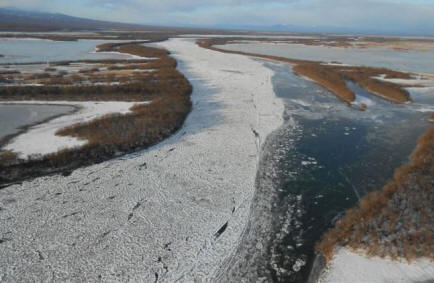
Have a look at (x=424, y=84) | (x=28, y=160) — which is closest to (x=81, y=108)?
(x=28, y=160)

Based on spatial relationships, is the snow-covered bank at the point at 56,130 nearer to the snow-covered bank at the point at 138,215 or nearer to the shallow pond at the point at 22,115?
the shallow pond at the point at 22,115

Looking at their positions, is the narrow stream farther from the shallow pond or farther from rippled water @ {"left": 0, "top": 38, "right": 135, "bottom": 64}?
rippled water @ {"left": 0, "top": 38, "right": 135, "bottom": 64}

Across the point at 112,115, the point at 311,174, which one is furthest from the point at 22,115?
the point at 311,174

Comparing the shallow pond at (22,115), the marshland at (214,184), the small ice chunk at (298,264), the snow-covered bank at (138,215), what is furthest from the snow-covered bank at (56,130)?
the small ice chunk at (298,264)

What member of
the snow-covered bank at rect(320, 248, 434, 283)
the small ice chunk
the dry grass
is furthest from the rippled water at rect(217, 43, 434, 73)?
the small ice chunk

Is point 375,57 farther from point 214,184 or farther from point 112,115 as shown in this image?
point 214,184

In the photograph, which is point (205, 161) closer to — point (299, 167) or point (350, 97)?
point (299, 167)
